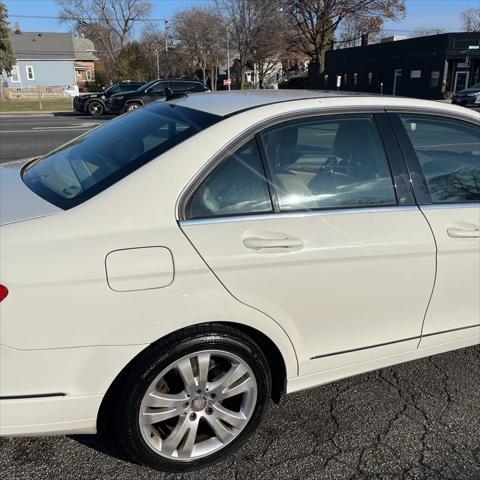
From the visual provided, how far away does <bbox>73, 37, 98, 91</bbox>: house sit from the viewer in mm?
65688

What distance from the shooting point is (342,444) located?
2.55m

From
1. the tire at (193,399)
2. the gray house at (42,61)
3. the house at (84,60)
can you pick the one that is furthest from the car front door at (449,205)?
the house at (84,60)

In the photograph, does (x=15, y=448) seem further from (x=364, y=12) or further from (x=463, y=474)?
(x=364, y=12)

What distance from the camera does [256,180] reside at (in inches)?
90.1

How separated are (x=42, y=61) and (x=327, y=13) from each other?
34.3 metres

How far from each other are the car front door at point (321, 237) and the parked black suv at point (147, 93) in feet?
65.0

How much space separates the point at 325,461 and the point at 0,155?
10.2 meters

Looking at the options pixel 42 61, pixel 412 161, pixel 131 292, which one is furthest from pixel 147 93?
pixel 42 61

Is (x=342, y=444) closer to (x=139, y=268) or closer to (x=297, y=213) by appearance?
(x=297, y=213)

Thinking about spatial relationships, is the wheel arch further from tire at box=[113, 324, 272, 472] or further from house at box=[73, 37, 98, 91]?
house at box=[73, 37, 98, 91]

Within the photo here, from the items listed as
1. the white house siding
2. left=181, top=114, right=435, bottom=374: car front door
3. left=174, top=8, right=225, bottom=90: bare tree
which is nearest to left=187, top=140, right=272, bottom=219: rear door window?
left=181, top=114, right=435, bottom=374: car front door

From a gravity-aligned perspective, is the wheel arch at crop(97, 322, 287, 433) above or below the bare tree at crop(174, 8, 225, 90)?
below

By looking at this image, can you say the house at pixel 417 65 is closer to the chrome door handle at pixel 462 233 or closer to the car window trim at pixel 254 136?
the chrome door handle at pixel 462 233

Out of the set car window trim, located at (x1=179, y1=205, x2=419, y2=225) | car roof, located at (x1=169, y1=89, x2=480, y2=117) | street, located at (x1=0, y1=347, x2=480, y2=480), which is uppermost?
car roof, located at (x1=169, y1=89, x2=480, y2=117)
